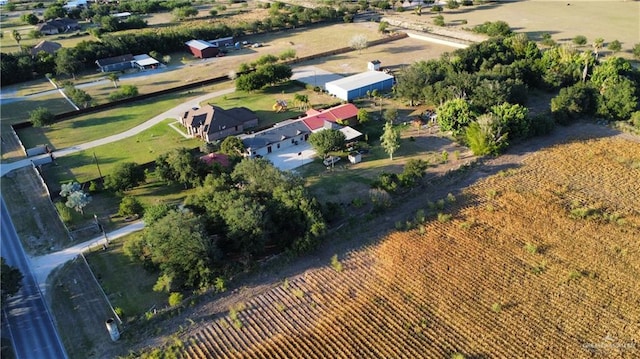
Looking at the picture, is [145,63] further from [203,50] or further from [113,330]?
[113,330]

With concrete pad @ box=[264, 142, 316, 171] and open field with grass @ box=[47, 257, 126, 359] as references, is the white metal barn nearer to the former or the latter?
concrete pad @ box=[264, 142, 316, 171]

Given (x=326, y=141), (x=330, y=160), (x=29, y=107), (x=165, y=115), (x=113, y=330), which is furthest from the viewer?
(x=29, y=107)

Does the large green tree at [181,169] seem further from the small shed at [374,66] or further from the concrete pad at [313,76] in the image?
the small shed at [374,66]

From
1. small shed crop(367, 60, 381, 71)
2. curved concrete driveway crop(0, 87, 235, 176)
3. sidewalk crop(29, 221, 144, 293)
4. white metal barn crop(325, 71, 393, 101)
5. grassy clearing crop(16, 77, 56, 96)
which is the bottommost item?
sidewalk crop(29, 221, 144, 293)

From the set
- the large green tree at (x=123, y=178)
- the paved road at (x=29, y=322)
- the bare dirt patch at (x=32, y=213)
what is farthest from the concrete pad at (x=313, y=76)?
the paved road at (x=29, y=322)

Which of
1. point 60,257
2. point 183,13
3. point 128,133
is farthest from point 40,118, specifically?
point 183,13

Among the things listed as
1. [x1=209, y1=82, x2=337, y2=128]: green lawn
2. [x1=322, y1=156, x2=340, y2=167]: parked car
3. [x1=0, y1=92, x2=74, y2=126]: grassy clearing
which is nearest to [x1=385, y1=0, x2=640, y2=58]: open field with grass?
[x1=209, y1=82, x2=337, y2=128]: green lawn

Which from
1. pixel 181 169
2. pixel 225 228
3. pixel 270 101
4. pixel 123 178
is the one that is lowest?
pixel 225 228
